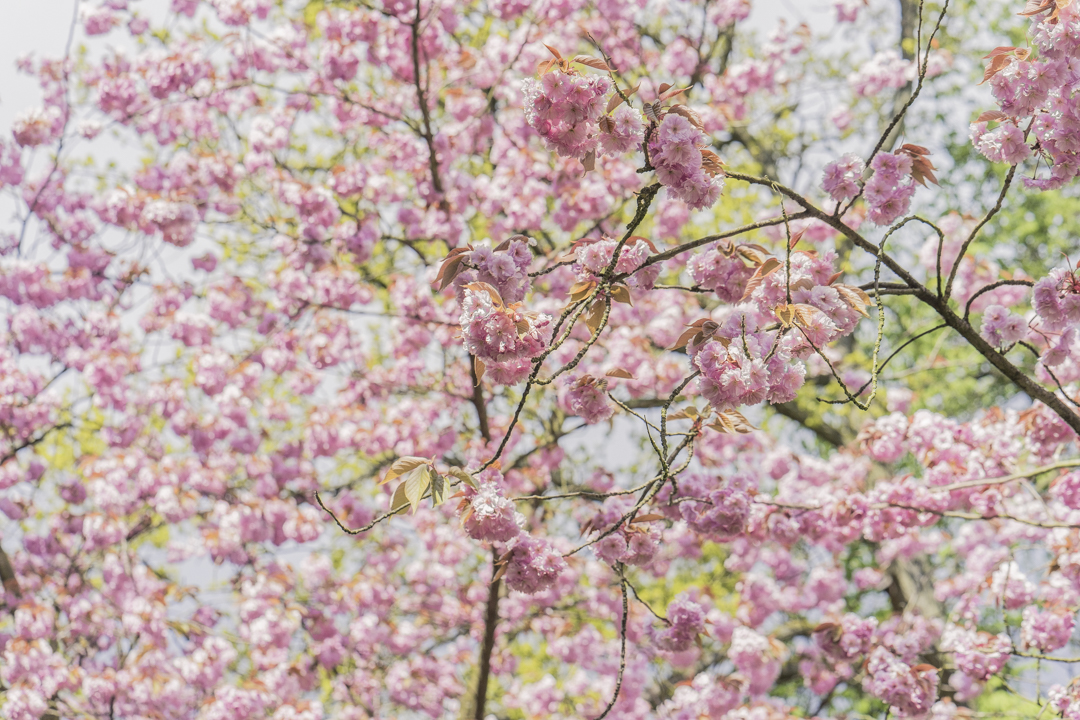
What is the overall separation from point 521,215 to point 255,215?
3.84m

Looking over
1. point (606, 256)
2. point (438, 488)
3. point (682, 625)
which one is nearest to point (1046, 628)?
point (682, 625)

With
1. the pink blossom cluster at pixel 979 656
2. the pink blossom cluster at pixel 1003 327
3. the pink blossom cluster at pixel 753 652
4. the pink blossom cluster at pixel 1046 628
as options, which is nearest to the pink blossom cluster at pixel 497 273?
the pink blossom cluster at pixel 1003 327

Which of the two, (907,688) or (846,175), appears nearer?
(846,175)

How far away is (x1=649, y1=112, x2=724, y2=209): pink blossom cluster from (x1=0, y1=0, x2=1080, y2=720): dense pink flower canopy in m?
0.01

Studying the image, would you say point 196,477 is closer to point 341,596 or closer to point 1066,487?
point 341,596

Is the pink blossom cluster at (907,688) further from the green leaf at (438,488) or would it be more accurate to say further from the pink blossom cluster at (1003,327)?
the green leaf at (438,488)

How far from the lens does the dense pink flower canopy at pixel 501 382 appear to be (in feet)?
8.59

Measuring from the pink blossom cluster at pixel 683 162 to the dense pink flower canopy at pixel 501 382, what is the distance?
0.01 meters

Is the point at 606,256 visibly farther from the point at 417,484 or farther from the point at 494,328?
the point at 417,484

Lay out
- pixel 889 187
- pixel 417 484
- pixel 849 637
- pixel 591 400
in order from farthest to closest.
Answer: pixel 849 637
pixel 591 400
pixel 889 187
pixel 417 484

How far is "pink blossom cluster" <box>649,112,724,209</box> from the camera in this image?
228 centimetres

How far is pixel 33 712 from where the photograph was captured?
17.1 ft

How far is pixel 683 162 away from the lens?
2320 mm

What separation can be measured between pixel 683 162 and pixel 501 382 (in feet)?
2.74
